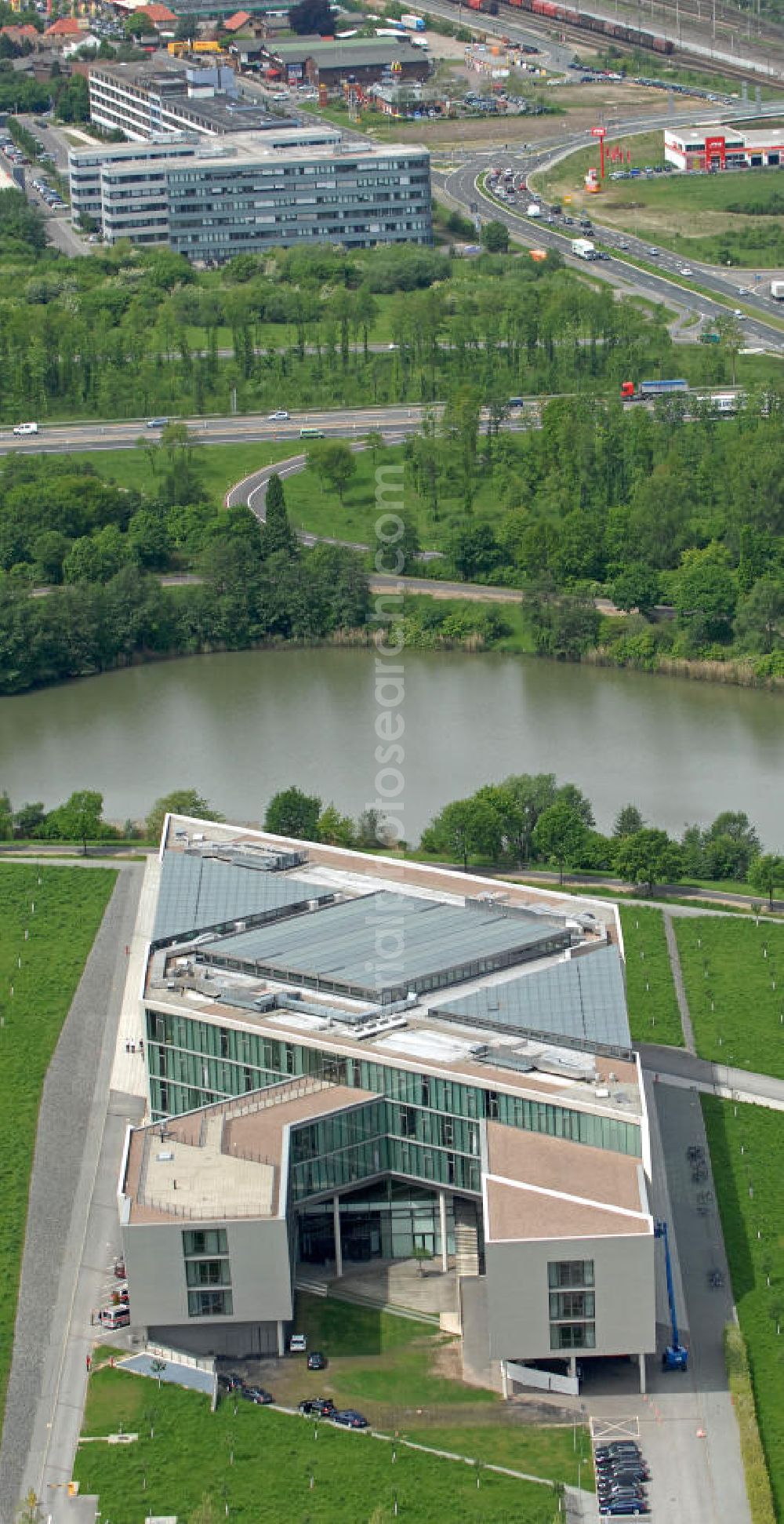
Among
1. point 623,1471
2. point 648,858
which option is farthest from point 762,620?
point 623,1471

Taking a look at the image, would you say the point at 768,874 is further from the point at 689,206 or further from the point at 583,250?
the point at 689,206

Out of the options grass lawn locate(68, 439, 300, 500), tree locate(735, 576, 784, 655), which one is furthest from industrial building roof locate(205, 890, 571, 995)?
grass lawn locate(68, 439, 300, 500)

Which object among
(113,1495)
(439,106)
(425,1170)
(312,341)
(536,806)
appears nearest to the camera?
(113,1495)

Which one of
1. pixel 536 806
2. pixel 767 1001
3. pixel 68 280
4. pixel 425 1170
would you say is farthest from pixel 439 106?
pixel 425 1170

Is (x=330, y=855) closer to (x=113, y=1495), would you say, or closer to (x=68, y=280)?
(x=113, y=1495)

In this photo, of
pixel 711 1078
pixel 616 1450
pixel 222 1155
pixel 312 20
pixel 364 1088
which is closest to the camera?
pixel 616 1450

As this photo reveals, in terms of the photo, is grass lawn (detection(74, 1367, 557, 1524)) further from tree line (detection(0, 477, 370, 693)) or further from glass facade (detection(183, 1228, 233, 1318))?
tree line (detection(0, 477, 370, 693))
